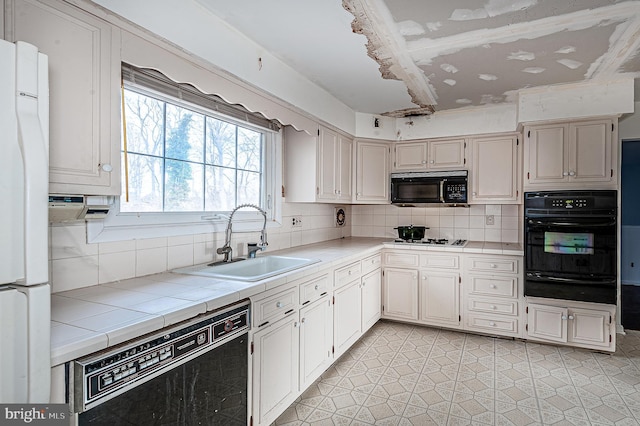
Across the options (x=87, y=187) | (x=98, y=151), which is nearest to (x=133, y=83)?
(x=98, y=151)

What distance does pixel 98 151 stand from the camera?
1.44 metres

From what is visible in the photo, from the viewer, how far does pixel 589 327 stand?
121 inches

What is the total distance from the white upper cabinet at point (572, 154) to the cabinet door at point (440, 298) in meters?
1.19

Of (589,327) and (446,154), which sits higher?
(446,154)

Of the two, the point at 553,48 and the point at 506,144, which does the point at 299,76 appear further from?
the point at 506,144

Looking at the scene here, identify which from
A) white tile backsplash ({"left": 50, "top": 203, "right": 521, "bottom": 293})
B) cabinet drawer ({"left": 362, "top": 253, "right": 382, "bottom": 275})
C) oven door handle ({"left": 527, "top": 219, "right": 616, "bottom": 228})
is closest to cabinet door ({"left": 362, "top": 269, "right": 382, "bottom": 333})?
cabinet drawer ({"left": 362, "top": 253, "right": 382, "bottom": 275})

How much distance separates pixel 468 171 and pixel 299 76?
2.11m

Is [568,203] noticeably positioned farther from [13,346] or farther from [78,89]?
[13,346]

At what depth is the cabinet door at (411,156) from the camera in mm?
4008

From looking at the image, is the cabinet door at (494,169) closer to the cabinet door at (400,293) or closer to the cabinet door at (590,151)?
the cabinet door at (590,151)

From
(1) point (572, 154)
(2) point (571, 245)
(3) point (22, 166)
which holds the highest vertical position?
(1) point (572, 154)

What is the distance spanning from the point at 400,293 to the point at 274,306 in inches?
84.9

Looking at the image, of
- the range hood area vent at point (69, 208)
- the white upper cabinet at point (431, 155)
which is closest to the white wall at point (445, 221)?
the white upper cabinet at point (431, 155)

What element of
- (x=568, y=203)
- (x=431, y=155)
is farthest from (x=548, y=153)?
(x=431, y=155)
